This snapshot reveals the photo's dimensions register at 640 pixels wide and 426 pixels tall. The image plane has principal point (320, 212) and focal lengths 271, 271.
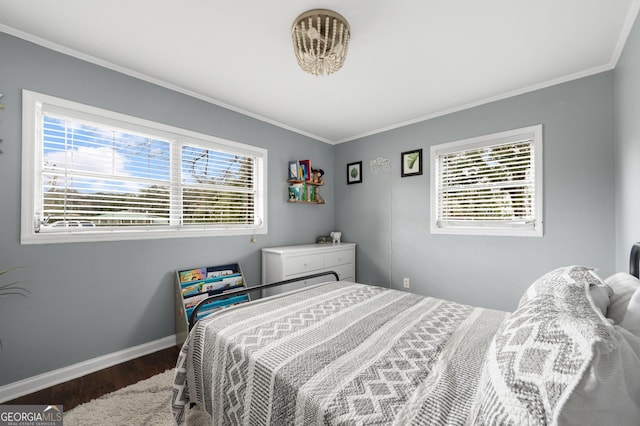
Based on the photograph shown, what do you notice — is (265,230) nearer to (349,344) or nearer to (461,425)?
(349,344)

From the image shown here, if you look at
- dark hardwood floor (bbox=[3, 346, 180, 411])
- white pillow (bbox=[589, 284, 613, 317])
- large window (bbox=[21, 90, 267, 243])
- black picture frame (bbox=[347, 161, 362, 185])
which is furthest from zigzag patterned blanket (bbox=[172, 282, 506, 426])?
black picture frame (bbox=[347, 161, 362, 185])

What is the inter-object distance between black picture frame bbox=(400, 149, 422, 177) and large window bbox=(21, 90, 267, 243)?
1990mm

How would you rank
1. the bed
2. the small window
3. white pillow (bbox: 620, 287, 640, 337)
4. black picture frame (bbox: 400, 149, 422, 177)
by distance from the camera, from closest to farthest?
the bed < white pillow (bbox: 620, 287, 640, 337) < the small window < black picture frame (bbox: 400, 149, 422, 177)

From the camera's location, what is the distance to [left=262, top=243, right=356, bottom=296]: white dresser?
10.4 ft

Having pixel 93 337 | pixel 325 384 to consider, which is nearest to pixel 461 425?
pixel 325 384

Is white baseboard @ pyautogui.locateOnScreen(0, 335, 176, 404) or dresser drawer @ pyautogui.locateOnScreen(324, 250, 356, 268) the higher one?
dresser drawer @ pyautogui.locateOnScreen(324, 250, 356, 268)

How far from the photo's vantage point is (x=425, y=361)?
114cm

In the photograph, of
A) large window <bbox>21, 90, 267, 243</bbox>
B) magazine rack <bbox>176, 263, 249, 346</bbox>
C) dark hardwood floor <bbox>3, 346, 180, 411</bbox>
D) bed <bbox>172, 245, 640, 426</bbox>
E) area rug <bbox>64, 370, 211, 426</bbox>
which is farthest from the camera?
magazine rack <bbox>176, 263, 249, 346</bbox>

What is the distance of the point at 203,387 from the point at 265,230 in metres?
2.16

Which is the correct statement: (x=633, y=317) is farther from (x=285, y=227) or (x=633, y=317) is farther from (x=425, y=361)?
(x=285, y=227)

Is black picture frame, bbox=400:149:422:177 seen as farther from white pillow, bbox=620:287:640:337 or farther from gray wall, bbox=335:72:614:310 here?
white pillow, bbox=620:287:640:337

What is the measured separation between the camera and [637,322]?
85 cm

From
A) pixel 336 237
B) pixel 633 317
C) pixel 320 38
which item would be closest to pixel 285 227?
pixel 336 237

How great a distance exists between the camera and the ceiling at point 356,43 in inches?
67.1
